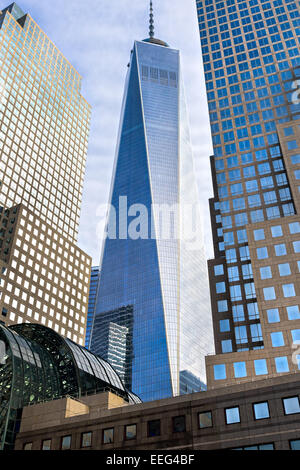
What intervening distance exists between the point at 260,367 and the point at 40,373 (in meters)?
31.6

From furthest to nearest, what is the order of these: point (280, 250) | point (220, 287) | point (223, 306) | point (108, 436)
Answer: point (220, 287)
point (223, 306)
point (280, 250)
point (108, 436)

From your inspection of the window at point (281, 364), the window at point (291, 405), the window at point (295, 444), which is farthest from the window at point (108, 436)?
the window at point (281, 364)

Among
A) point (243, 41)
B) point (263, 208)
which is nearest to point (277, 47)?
point (243, 41)

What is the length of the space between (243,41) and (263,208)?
48187 millimetres

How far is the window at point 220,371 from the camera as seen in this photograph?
68562 mm

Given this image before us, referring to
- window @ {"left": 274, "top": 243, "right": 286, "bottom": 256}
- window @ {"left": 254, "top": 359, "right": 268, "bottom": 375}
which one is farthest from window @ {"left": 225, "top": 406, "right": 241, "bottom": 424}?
window @ {"left": 274, "top": 243, "right": 286, "bottom": 256}

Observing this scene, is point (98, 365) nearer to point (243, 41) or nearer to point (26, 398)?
point (26, 398)

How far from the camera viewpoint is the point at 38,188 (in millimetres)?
162625

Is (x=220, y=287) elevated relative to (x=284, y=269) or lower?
elevated

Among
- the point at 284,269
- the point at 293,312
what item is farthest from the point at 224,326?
the point at 284,269

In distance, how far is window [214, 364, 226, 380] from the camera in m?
68.6

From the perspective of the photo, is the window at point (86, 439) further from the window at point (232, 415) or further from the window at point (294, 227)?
the window at point (294, 227)

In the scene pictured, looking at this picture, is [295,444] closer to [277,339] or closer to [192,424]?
[192,424]

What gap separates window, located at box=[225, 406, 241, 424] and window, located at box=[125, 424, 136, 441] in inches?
408
